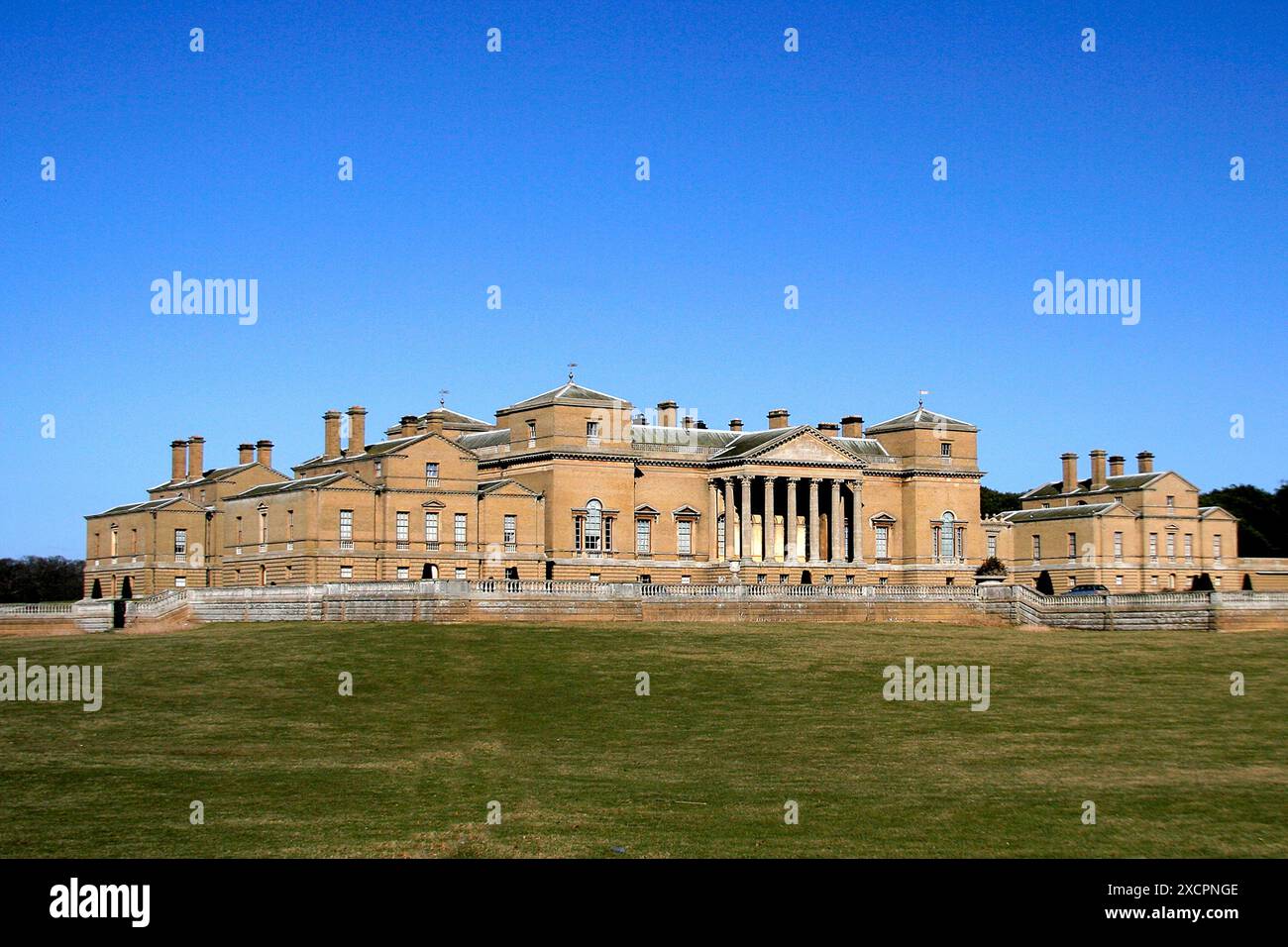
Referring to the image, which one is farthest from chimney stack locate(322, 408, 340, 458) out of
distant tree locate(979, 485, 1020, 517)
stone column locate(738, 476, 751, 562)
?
distant tree locate(979, 485, 1020, 517)

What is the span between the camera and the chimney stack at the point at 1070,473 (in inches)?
4114

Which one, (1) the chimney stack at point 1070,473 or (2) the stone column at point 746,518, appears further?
(1) the chimney stack at point 1070,473

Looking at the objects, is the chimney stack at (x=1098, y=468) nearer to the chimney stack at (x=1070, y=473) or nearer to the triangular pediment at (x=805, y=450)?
the chimney stack at (x=1070, y=473)

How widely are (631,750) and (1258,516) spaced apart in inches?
4111

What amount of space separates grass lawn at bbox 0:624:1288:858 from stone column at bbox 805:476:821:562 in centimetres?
2825

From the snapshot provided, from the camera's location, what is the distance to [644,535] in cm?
8069

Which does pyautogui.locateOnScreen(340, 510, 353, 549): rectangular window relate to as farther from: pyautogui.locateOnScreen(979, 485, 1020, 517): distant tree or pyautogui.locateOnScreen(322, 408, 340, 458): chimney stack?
pyautogui.locateOnScreen(979, 485, 1020, 517): distant tree

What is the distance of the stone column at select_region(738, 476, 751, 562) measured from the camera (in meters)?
80.5

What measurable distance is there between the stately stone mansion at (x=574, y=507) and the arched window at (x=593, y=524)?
9cm

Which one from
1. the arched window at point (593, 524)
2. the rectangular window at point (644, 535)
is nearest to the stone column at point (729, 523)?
the rectangular window at point (644, 535)
